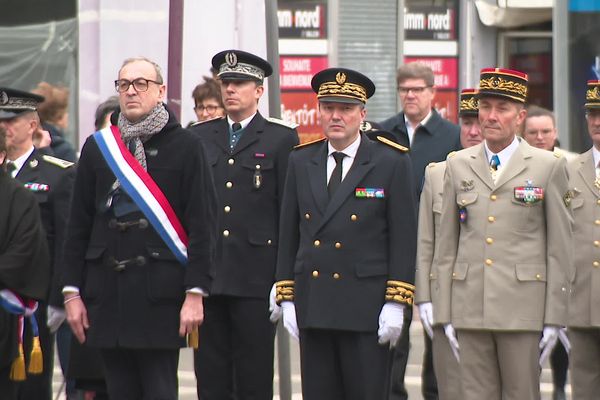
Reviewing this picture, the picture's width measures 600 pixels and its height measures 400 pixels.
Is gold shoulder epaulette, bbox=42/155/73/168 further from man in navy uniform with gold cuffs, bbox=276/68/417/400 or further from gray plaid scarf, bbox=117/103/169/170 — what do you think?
man in navy uniform with gold cuffs, bbox=276/68/417/400

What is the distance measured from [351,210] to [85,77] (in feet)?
34.7

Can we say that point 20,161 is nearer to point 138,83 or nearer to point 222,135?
point 222,135

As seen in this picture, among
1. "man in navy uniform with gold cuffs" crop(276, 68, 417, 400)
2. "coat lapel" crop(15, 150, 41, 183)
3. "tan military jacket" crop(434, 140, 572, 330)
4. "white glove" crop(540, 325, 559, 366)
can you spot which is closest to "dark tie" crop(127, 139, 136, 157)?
"man in navy uniform with gold cuffs" crop(276, 68, 417, 400)

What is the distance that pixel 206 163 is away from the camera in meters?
8.97

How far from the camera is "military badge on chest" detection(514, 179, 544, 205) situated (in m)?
8.80

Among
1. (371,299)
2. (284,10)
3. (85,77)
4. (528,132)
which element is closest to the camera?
(371,299)

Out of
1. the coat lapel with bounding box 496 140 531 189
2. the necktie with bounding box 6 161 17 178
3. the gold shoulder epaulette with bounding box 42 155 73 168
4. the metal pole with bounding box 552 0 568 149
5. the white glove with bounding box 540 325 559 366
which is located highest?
the metal pole with bounding box 552 0 568 149

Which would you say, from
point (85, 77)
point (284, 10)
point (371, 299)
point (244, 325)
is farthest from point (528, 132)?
point (284, 10)

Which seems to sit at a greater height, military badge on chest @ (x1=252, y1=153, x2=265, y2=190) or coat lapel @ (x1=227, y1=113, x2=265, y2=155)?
coat lapel @ (x1=227, y1=113, x2=265, y2=155)

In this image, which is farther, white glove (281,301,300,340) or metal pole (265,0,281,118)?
metal pole (265,0,281,118)

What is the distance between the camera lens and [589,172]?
1028 centimetres

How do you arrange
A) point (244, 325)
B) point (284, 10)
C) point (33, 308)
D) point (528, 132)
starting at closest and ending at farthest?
point (33, 308)
point (244, 325)
point (528, 132)
point (284, 10)

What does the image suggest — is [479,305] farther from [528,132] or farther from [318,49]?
[318,49]

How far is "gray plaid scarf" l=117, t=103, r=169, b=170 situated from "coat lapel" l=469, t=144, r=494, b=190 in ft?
5.03
